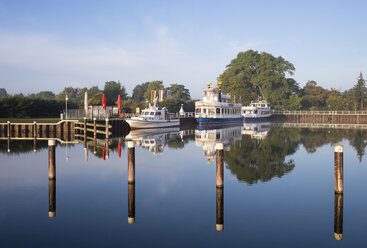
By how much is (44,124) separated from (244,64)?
94.1 m

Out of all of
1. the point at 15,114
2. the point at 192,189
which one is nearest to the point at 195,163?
the point at 192,189

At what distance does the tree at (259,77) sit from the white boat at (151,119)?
6419cm

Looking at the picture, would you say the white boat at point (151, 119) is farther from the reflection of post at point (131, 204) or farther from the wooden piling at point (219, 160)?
the wooden piling at point (219, 160)

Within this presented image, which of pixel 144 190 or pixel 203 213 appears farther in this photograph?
pixel 144 190

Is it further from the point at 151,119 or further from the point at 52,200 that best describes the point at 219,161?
the point at 151,119

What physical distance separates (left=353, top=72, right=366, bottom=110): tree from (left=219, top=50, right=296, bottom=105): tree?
2343cm

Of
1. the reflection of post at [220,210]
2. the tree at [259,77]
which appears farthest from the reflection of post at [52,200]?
the tree at [259,77]

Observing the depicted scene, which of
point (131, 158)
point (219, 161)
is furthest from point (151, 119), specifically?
point (219, 161)

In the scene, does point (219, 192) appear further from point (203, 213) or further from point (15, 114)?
point (15, 114)

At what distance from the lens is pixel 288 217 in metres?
13.1

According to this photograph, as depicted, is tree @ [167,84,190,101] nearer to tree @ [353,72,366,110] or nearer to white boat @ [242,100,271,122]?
white boat @ [242,100,271,122]

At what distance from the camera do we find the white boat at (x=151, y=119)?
52.7 meters

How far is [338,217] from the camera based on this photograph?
13.0m

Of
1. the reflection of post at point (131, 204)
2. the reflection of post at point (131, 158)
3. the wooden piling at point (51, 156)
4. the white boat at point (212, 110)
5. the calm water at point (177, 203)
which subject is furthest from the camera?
the white boat at point (212, 110)
